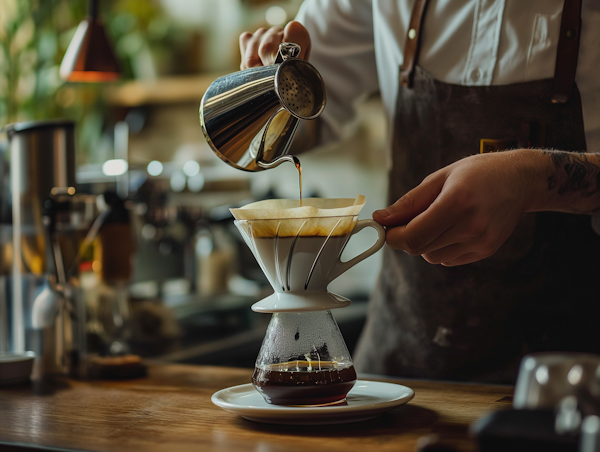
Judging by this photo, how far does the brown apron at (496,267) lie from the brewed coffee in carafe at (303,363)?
458 mm

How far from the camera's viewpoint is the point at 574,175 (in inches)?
38.2

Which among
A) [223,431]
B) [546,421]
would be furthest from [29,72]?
[546,421]

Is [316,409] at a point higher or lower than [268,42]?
lower

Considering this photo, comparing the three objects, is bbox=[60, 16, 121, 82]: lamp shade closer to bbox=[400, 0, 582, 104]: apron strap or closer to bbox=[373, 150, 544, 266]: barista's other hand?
bbox=[400, 0, 582, 104]: apron strap

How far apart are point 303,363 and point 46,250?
2.27 ft

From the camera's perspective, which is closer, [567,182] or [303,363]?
[303,363]

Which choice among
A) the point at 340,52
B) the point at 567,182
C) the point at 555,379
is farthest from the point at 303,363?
the point at 340,52

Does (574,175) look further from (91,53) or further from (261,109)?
(91,53)

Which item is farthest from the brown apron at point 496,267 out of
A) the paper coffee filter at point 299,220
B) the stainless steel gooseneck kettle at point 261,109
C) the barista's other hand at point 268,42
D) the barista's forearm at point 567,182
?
the paper coffee filter at point 299,220

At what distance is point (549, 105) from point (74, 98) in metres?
3.25

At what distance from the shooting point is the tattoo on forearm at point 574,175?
3.11ft

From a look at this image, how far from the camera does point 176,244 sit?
293cm

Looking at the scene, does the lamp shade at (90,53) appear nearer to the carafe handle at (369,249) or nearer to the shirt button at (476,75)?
the shirt button at (476,75)

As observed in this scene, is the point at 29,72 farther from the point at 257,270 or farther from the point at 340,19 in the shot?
the point at 340,19
